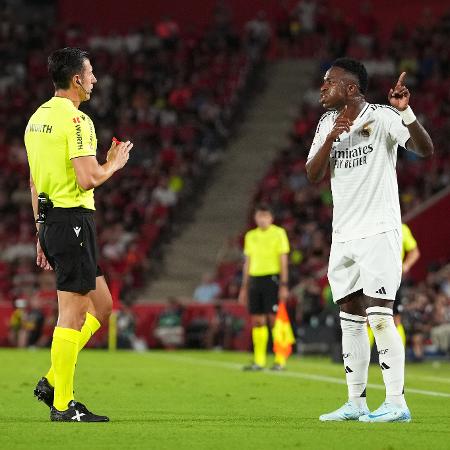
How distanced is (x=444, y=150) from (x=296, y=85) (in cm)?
784

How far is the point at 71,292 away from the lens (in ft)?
27.2

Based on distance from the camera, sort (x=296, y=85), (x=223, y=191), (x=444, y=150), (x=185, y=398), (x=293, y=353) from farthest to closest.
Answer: (x=296, y=85), (x=223, y=191), (x=444, y=150), (x=293, y=353), (x=185, y=398)

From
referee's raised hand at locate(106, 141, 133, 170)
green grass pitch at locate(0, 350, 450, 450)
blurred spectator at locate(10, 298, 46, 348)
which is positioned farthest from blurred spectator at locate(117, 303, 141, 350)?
referee's raised hand at locate(106, 141, 133, 170)

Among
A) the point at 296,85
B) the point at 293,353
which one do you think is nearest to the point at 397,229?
the point at 293,353

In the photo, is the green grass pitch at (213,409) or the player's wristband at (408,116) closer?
the green grass pitch at (213,409)

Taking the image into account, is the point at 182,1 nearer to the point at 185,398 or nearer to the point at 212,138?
the point at 212,138

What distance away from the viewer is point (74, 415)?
8.24m

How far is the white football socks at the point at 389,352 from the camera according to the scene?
26.9ft

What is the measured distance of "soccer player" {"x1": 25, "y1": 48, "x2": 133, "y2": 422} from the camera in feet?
27.1

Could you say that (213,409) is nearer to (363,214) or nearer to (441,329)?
(363,214)

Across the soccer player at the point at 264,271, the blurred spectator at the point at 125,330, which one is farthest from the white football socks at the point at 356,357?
the blurred spectator at the point at 125,330

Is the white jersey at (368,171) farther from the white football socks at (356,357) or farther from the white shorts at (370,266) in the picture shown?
the white football socks at (356,357)

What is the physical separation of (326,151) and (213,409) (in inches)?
106

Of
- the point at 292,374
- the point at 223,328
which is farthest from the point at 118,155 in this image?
the point at 223,328
